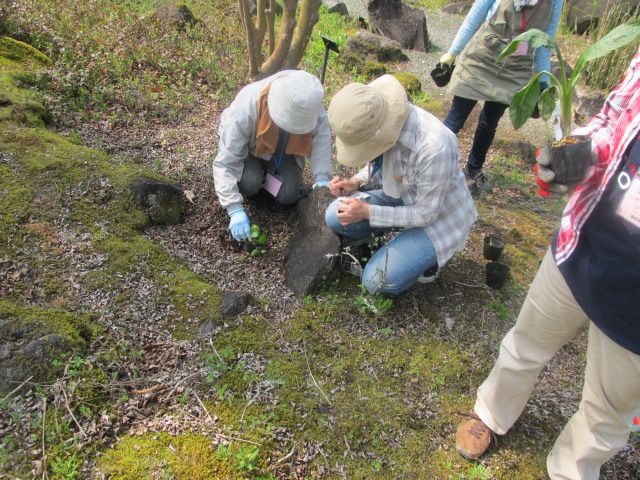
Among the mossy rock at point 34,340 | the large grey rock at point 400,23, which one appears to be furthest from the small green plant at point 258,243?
the large grey rock at point 400,23

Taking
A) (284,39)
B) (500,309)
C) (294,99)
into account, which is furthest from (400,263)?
(284,39)

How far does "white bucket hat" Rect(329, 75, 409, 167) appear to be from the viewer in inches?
84.8

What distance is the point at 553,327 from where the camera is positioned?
1695 mm

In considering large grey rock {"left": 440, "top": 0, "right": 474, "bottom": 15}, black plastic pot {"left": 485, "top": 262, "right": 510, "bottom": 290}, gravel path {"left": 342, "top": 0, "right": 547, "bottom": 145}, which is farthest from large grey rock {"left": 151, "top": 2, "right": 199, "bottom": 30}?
large grey rock {"left": 440, "top": 0, "right": 474, "bottom": 15}

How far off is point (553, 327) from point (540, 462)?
758 mm

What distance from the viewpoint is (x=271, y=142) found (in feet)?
9.26

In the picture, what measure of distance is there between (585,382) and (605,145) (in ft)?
2.64

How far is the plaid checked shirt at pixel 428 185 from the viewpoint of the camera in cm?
233

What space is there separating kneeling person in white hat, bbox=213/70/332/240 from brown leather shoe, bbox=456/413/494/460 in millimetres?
1590

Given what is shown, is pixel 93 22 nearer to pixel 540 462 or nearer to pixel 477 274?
pixel 477 274

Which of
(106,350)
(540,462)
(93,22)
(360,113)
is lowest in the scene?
(540,462)

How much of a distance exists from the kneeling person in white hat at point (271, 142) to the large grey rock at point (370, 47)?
415 cm

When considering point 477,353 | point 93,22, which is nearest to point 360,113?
point 477,353

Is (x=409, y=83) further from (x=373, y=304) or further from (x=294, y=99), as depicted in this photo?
(x=373, y=304)
